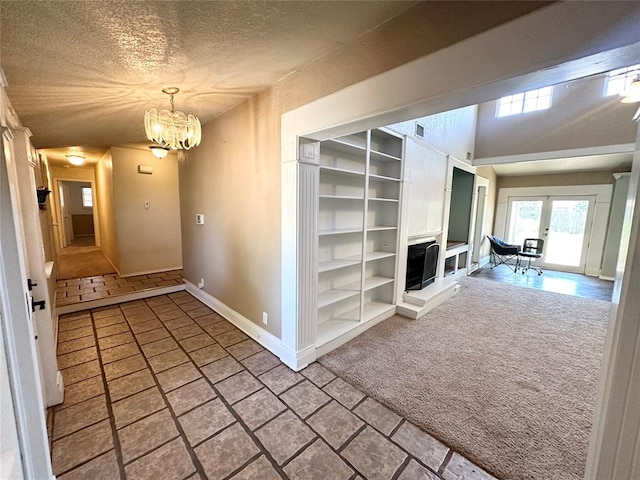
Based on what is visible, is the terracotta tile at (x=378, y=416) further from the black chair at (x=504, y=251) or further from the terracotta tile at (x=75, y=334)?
the black chair at (x=504, y=251)

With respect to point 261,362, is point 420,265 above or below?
above

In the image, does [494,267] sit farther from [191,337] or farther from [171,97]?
[171,97]

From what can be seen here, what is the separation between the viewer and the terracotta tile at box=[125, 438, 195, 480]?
137 centimetres

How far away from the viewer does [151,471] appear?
54.6 inches

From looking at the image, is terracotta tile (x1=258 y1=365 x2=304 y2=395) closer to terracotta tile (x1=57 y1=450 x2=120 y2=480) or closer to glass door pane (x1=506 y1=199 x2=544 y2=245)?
terracotta tile (x1=57 y1=450 x2=120 y2=480)

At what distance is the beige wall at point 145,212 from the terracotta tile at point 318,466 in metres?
4.74

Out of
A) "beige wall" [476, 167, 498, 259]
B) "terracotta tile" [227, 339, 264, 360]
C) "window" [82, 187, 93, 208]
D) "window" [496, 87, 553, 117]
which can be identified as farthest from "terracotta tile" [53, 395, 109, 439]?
"window" [82, 187, 93, 208]

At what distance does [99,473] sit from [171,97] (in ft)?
8.23

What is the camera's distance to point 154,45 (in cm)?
140

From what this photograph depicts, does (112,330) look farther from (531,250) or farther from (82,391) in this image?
(531,250)

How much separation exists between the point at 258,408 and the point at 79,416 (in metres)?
1.20

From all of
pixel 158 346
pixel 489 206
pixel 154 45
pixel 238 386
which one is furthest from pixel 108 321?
pixel 489 206

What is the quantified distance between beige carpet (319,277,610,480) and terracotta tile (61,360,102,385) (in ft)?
6.55

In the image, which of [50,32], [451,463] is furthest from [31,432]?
[451,463]
